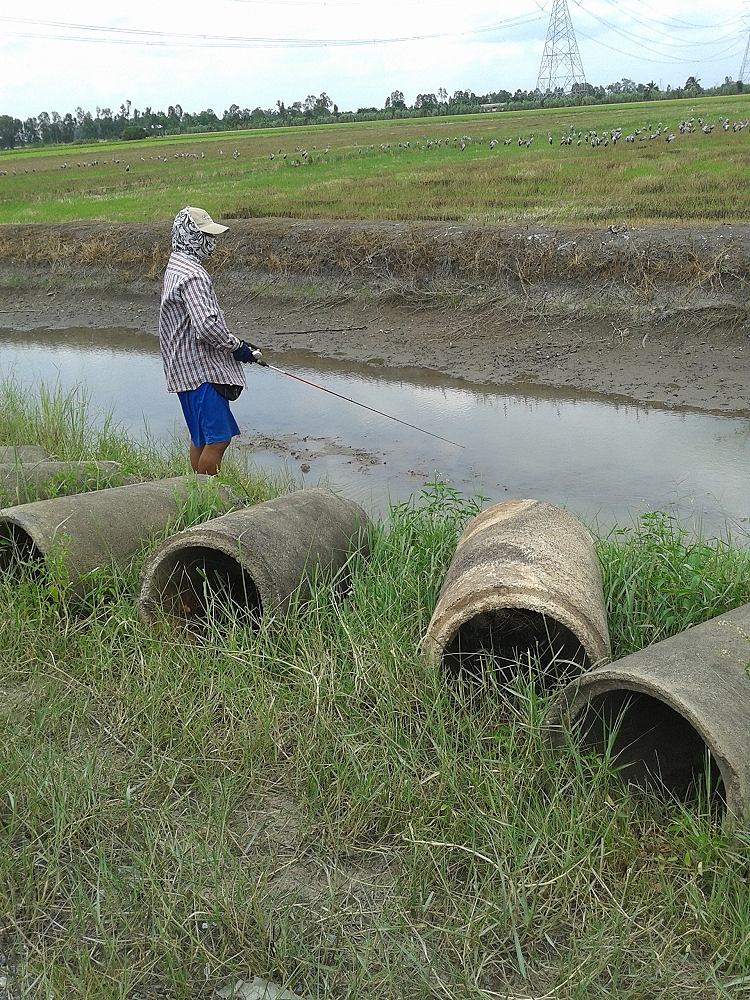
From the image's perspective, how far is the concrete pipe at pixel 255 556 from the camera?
3945 mm

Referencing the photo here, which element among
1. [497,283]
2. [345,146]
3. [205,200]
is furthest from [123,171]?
[497,283]

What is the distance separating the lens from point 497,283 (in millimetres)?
11125

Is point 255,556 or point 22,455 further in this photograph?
point 22,455

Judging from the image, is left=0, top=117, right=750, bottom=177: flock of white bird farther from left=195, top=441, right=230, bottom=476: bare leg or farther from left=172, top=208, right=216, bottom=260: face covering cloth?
left=195, top=441, right=230, bottom=476: bare leg

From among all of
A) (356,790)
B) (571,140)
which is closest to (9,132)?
(571,140)

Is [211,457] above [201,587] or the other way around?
above

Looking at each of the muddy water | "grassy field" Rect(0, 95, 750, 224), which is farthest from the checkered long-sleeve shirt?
"grassy field" Rect(0, 95, 750, 224)

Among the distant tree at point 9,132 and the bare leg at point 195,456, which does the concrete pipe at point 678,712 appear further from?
the distant tree at point 9,132

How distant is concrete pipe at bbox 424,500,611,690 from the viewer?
131 inches

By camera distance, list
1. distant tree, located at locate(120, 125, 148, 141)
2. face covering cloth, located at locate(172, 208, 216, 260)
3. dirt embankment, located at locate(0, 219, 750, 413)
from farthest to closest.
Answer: distant tree, located at locate(120, 125, 148, 141) → dirt embankment, located at locate(0, 219, 750, 413) → face covering cloth, located at locate(172, 208, 216, 260)

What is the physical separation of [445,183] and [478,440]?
10.8 meters

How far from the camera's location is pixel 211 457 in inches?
229

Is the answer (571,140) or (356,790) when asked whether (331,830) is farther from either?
(571,140)

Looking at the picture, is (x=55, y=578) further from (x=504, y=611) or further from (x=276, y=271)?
(x=276, y=271)
